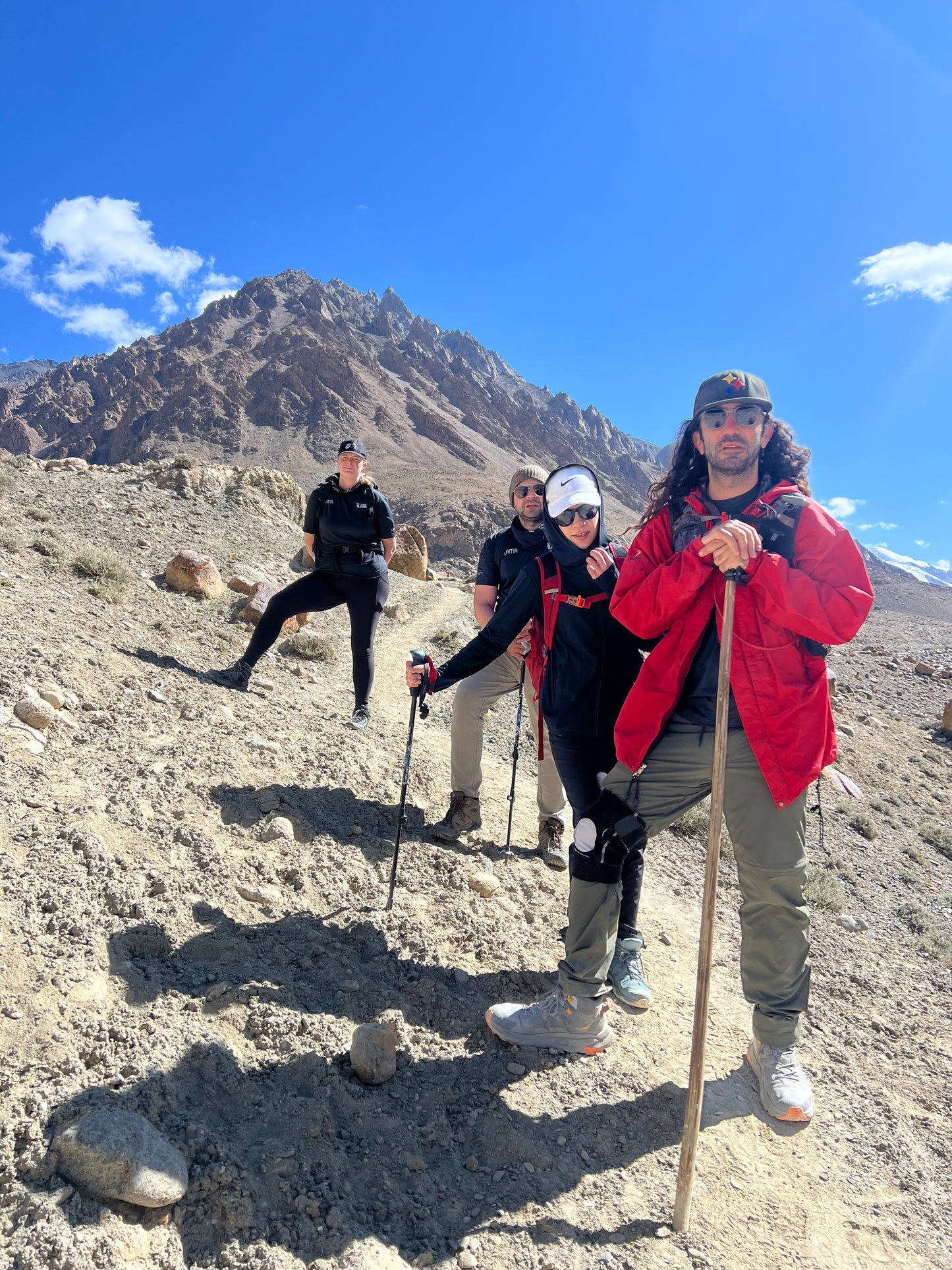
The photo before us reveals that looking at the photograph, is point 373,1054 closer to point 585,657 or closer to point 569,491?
point 585,657

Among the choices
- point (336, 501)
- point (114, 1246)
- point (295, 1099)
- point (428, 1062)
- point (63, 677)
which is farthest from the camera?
point (336, 501)

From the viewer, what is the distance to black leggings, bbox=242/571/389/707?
569 cm

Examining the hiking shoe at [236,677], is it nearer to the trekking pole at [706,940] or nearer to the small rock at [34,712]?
the small rock at [34,712]

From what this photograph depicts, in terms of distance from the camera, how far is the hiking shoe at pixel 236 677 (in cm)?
582

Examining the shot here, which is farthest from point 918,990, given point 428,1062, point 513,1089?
point 428,1062

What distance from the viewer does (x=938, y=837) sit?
26.0 ft

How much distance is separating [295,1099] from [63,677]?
3150 millimetres

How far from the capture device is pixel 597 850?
2.59m

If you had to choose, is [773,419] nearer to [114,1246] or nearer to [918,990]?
[114,1246]

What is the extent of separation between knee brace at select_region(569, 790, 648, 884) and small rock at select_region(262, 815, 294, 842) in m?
2.00

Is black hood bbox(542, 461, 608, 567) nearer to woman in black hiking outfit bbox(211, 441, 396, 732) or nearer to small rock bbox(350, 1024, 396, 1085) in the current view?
small rock bbox(350, 1024, 396, 1085)

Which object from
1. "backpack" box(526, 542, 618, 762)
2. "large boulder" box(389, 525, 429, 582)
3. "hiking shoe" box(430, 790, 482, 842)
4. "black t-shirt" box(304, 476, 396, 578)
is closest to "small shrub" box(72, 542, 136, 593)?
"black t-shirt" box(304, 476, 396, 578)

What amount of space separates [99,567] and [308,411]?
7690 cm

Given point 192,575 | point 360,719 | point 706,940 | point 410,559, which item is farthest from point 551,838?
point 410,559
